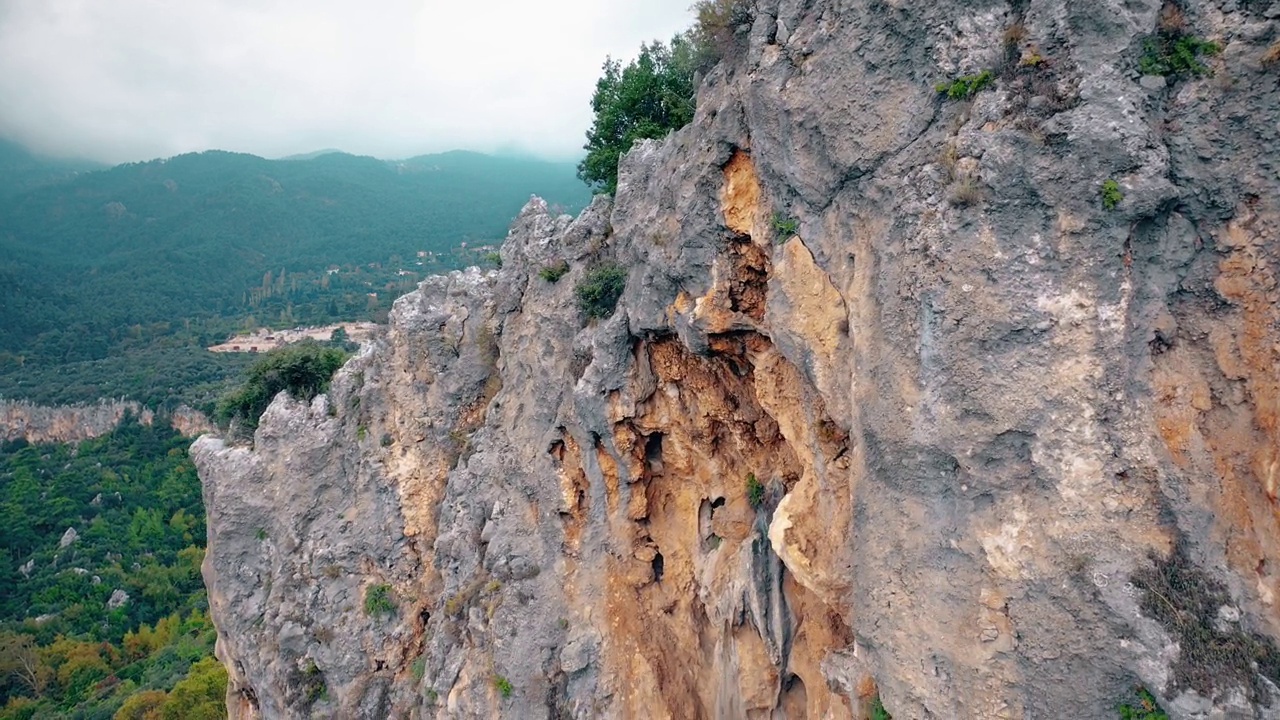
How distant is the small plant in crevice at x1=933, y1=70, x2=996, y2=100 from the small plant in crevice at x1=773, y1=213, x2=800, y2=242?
7.44ft

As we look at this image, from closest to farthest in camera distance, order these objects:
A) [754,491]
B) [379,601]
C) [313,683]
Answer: [754,491] → [379,601] → [313,683]

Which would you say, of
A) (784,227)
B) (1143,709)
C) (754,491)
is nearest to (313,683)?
(754,491)

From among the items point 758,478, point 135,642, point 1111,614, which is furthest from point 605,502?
point 135,642

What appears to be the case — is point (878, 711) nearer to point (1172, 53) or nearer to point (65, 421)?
point (1172, 53)

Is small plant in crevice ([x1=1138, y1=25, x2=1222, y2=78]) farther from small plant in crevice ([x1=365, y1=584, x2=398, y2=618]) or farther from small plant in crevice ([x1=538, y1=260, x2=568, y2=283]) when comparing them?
small plant in crevice ([x1=365, y1=584, x2=398, y2=618])

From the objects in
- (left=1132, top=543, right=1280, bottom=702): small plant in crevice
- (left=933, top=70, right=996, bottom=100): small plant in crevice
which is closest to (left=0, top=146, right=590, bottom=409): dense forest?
(left=933, top=70, right=996, bottom=100): small plant in crevice

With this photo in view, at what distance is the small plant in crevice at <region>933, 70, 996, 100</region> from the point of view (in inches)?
287

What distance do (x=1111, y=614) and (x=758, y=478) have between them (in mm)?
5603

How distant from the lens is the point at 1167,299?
667 cm

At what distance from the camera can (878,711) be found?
26.5ft

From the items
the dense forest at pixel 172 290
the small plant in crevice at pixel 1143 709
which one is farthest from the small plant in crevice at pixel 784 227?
the dense forest at pixel 172 290

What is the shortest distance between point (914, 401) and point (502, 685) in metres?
9.78

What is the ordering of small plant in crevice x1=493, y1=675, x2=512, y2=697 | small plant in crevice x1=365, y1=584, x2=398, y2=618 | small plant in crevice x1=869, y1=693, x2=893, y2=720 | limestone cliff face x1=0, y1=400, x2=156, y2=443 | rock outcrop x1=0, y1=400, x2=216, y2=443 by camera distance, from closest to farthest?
small plant in crevice x1=869, y1=693, x2=893, y2=720 < small plant in crevice x1=493, y1=675, x2=512, y2=697 < small plant in crevice x1=365, y1=584, x2=398, y2=618 < rock outcrop x1=0, y1=400, x2=216, y2=443 < limestone cliff face x1=0, y1=400, x2=156, y2=443

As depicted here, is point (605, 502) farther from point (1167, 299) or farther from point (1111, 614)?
point (1167, 299)
